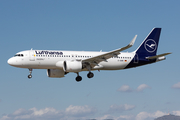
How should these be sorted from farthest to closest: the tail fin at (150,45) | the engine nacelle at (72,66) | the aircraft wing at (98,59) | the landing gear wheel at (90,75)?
the tail fin at (150,45)
the landing gear wheel at (90,75)
the engine nacelle at (72,66)
the aircraft wing at (98,59)

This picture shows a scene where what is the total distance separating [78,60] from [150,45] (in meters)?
14.5

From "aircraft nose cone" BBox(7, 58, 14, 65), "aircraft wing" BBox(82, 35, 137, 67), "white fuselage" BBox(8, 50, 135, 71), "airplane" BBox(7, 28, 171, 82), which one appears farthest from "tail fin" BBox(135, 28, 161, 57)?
"aircraft nose cone" BBox(7, 58, 14, 65)

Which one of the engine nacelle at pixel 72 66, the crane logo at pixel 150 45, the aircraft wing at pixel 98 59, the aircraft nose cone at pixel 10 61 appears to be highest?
the crane logo at pixel 150 45

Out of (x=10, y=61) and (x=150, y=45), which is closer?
(x=10, y=61)

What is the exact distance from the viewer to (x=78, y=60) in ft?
127

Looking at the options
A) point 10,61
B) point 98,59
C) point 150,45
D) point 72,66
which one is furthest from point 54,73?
point 150,45

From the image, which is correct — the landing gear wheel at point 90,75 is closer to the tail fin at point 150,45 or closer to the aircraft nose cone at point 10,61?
the tail fin at point 150,45

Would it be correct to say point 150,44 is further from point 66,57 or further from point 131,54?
point 66,57

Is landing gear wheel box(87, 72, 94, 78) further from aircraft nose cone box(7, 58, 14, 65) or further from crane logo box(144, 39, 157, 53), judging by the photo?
crane logo box(144, 39, 157, 53)

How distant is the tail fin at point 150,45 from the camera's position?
4533cm

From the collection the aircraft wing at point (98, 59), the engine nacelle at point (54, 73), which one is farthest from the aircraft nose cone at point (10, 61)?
the aircraft wing at point (98, 59)

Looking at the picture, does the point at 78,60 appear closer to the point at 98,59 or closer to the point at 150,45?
the point at 98,59

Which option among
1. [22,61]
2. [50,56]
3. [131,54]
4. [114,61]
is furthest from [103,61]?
[22,61]

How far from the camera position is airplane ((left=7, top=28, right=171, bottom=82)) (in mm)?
37719
